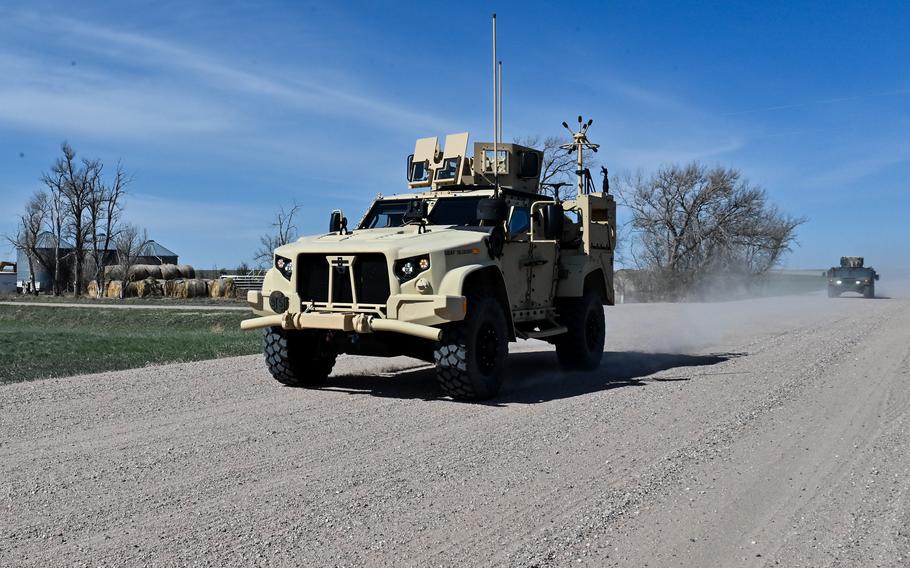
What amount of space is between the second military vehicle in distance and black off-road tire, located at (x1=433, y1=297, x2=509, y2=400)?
41.2 m

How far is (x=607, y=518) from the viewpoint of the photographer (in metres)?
5.07

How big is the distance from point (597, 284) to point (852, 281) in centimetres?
3799

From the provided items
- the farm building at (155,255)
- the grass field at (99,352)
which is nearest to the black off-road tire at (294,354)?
the grass field at (99,352)

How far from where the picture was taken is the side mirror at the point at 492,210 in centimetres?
970

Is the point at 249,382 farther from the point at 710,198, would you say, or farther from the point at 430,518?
the point at 710,198

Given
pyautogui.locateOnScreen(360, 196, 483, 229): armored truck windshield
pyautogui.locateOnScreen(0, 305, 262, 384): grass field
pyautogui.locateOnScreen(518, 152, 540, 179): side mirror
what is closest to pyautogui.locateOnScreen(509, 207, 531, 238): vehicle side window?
pyautogui.locateOnScreen(360, 196, 483, 229): armored truck windshield

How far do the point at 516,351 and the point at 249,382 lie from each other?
6.04 m

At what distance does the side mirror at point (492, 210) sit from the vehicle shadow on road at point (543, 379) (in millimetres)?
1958

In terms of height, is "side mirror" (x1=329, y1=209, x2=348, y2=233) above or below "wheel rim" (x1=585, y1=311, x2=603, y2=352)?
above

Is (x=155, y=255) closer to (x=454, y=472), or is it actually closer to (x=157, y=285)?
(x=157, y=285)

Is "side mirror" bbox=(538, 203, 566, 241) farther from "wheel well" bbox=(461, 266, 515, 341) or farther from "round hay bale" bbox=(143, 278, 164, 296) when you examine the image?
"round hay bale" bbox=(143, 278, 164, 296)

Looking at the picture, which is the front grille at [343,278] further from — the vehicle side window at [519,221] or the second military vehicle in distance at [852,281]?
the second military vehicle in distance at [852,281]

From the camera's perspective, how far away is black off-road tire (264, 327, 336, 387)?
32.5 feet

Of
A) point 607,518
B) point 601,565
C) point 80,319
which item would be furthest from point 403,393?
point 80,319
